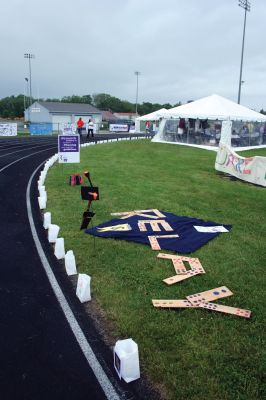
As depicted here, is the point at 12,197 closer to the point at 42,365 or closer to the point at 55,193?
the point at 55,193

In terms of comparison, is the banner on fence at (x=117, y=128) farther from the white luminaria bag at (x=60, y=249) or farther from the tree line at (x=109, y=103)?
the tree line at (x=109, y=103)

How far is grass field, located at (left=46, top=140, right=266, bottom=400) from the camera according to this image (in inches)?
159

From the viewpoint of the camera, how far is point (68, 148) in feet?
52.3

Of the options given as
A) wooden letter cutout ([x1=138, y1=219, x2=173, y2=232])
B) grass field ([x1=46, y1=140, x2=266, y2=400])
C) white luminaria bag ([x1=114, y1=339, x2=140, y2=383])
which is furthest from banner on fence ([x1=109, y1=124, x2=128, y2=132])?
white luminaria bag ([x1=114, y1=339, x2=140, y2=383])

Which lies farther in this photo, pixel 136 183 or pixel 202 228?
pixel 136 183

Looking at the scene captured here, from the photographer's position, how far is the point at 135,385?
3.90 metres

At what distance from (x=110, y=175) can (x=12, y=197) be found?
16.8 feet

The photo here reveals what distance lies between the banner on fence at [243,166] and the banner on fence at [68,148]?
700cm

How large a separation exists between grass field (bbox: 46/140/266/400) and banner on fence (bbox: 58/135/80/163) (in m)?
2.76

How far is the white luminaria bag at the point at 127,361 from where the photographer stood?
3.84m

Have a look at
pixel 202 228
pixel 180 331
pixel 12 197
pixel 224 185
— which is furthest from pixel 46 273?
pixel 224 185

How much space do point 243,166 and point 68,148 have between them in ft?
25.6

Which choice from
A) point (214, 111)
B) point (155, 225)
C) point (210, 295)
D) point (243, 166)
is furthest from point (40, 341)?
point (214, 111)

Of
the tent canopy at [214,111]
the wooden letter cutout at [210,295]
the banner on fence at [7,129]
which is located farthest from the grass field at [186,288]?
the banner on fence at [7,129]
